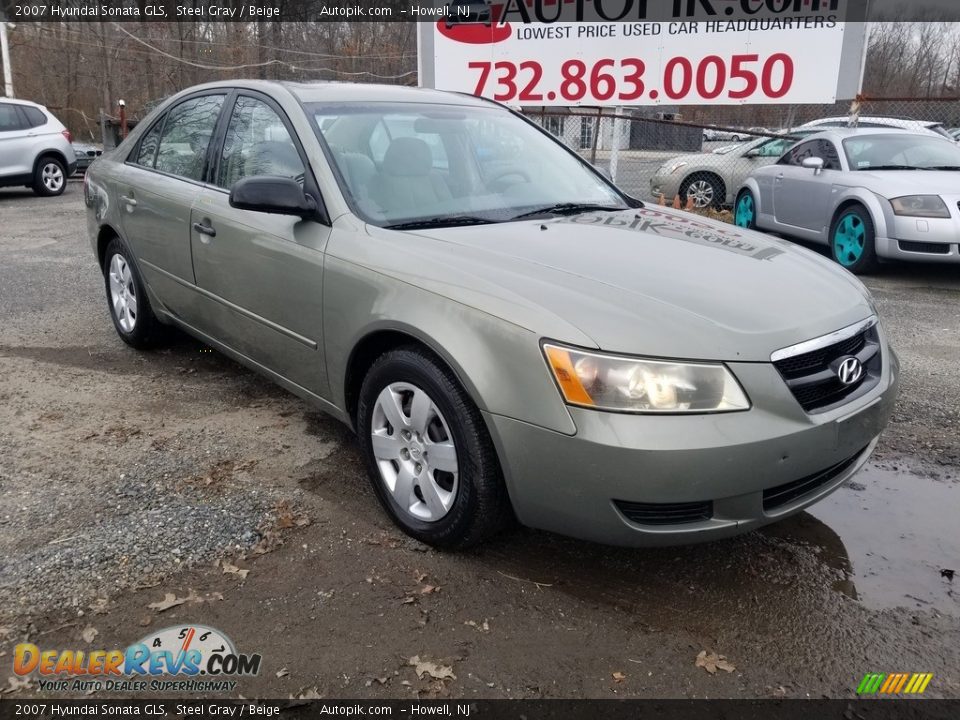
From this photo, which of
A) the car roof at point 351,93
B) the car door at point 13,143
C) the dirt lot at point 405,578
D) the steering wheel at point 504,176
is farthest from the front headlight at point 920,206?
the car door at point 13,143

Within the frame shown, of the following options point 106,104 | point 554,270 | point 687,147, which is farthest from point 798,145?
point 106,104

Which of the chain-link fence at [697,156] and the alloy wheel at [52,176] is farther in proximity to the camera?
the alloy wheel at [52,176]

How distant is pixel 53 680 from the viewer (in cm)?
223

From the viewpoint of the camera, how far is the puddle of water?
2678 mm

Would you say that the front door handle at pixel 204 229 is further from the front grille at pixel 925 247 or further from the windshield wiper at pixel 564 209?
the front grille at pixel 925 247

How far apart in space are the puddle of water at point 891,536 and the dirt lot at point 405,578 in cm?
1

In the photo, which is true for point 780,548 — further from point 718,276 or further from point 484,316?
point 484,316

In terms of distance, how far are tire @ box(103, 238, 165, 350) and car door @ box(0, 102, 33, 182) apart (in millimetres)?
9274

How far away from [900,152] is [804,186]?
3.20ft

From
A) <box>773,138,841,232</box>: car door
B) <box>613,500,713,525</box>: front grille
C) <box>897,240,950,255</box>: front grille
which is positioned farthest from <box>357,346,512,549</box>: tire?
<box>773,138,841,232</box>: car door

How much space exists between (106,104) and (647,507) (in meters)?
25.0

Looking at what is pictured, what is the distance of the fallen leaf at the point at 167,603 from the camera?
2.52 meters

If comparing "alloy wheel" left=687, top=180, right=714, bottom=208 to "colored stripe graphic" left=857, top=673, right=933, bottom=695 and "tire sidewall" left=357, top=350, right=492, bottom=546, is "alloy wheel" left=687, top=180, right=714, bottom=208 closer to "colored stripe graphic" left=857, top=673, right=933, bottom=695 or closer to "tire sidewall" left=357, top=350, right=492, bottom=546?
"tire sidewall" left=357, top=350, right=492, bottom=546

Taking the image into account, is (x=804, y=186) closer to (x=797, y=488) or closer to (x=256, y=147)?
(x=256, y=147)
